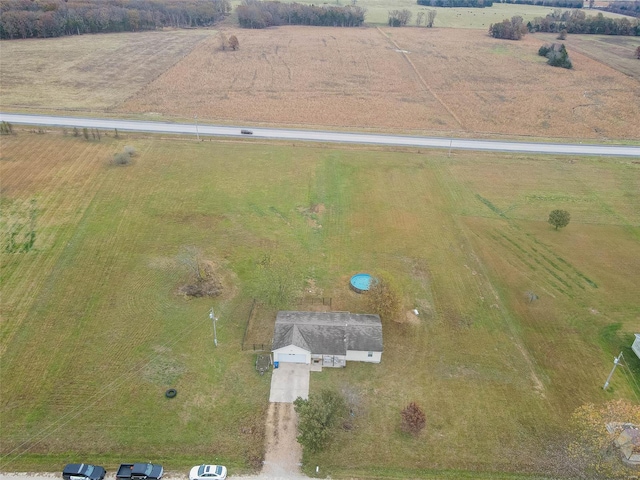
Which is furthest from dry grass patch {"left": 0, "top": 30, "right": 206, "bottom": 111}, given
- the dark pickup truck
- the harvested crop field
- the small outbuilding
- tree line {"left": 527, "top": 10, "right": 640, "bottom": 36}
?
tree line {"left": 527, "top": 10, "right": 640, "bottom": 36}

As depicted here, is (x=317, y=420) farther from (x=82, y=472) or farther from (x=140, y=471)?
(x=82, y=472)

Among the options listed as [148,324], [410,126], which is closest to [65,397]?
A: [148,324]

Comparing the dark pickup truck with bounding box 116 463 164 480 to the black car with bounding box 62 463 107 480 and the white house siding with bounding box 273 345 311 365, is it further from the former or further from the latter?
the white house siding with bounding box 273 345 311 365

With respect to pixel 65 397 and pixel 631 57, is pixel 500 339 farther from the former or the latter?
pixel 631 57

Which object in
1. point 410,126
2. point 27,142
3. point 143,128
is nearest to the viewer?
point 27,142

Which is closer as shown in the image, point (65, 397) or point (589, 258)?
point (65, 397)

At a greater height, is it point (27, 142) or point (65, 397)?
point (27, 142)
